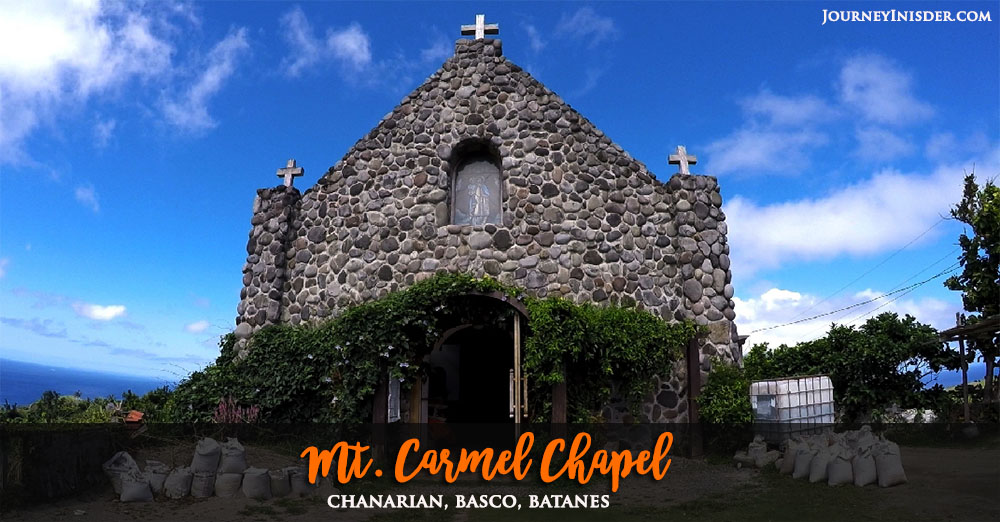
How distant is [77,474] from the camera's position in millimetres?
7141

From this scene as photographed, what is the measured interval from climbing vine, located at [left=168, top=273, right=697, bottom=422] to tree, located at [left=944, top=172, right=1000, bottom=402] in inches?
334

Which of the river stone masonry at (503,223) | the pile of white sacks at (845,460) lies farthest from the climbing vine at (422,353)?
the pile of white sacks at (845,460)

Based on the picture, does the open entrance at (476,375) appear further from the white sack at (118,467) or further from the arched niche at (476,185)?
the white sack at (118,467)

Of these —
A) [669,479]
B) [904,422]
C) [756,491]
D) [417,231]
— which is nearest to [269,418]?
[417,231]

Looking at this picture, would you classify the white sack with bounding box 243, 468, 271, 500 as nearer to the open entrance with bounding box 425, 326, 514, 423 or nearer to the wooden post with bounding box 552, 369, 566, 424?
the wooden post with bounding box 552, 369, 566, 424

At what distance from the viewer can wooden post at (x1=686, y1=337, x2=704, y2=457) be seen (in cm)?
997

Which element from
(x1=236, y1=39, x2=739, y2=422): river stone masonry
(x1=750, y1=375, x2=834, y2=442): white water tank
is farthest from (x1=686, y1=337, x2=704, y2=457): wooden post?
(x1=750, y1=375, x2=834, y2=442): white water tank

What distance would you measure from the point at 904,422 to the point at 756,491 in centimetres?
781

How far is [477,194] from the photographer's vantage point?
11.1 meters

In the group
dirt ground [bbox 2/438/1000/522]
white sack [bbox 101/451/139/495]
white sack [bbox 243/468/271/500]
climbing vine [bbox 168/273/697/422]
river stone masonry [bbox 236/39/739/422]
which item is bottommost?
dirt ground [bbox 2/438/1000/522]

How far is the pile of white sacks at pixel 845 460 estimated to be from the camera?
7820 millimetres

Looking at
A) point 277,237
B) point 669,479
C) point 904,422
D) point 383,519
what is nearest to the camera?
point 383,519

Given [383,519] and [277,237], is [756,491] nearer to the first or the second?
[383,519]

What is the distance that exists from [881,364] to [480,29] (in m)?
11.1
